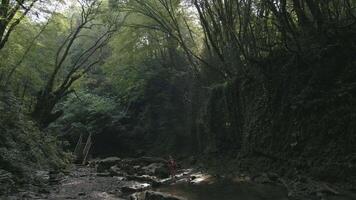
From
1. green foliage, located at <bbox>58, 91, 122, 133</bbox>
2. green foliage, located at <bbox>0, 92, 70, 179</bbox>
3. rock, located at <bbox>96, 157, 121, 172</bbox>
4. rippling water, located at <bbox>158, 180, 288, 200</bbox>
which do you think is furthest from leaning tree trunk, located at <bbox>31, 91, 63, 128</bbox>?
rippling water, located at <bbox>158, 180, 288, 200</bbox>

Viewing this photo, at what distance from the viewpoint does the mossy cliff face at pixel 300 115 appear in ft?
31.3

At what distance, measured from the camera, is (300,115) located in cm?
1133

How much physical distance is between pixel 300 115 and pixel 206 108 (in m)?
7.52

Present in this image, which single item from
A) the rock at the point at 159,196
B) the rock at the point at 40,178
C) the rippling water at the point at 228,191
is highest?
the rock at the point at 40,178

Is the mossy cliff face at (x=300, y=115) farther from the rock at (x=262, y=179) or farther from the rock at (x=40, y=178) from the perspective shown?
the rock at (x=40, y=178)

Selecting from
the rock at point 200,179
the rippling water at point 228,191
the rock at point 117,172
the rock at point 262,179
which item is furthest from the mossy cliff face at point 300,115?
the rock at point 117,172

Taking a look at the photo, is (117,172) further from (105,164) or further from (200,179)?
(200,179)

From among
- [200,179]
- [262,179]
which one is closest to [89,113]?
[200,179]

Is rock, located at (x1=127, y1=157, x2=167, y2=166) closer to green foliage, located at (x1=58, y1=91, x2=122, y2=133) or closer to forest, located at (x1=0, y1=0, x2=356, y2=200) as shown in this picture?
forest, located at (x1=0, y1=0, x2=356, y2=200)

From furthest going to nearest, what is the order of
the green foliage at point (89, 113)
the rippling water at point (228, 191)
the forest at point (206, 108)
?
the green foliage at point (89, 113)
the forest at point (206, 108)
the rippling water at point (228, 191)

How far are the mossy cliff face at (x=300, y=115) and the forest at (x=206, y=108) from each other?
0.12 ft

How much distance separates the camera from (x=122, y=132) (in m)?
27.1

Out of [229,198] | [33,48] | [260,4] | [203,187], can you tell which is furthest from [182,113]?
[229,198]

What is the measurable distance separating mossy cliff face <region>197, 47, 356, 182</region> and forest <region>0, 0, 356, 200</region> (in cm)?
4
